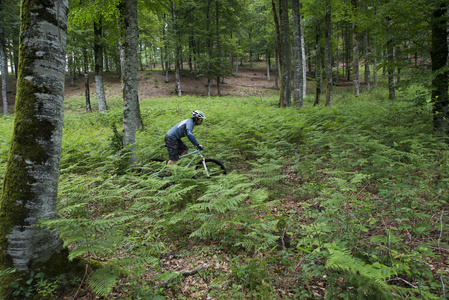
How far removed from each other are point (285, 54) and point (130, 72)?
962cm

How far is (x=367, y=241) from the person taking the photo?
296 cm

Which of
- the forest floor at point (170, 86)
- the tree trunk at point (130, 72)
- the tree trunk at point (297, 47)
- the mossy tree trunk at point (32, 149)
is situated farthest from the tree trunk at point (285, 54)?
the forest floor at point (170, 86)

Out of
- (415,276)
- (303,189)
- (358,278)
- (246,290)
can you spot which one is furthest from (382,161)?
(246,290)

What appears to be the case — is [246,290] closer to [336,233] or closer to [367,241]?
[336,233]

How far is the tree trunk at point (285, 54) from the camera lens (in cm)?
1233

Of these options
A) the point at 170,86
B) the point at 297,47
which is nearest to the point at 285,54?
the point at 297,47

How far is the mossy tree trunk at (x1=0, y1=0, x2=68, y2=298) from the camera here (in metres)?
2.42

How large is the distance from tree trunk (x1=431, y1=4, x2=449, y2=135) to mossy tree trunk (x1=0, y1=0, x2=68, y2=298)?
29.0ft

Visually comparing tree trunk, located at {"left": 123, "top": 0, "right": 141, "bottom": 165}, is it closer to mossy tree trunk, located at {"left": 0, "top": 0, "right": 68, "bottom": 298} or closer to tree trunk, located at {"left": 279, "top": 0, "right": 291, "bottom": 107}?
mossy tree trunk, located at {"left": 0, "top": 0, "right": 68, "bottom": 298}

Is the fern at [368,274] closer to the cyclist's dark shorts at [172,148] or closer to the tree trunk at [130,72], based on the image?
the cyclist's dark shorts at [172,148]

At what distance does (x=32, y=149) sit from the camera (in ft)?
8.23

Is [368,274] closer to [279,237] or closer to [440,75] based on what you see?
[279,237]

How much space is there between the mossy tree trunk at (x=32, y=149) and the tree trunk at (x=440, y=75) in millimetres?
8847

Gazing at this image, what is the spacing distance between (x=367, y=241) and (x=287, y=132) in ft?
18.3
